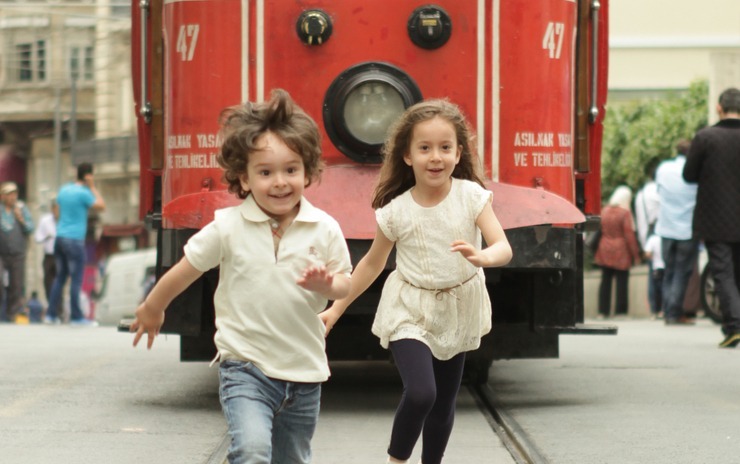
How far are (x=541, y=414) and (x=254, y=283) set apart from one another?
3727 millimetres

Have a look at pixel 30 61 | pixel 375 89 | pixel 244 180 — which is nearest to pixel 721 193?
pixel 375 89

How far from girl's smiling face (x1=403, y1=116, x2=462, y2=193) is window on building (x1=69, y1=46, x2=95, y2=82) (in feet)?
138

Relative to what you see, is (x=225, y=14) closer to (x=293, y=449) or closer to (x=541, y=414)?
(x=541, y=414)

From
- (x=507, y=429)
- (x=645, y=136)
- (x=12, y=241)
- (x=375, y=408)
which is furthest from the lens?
(x=645, y=136)

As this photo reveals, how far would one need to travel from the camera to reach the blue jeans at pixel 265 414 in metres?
4.51

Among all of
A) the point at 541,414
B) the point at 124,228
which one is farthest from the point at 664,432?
the point at 124,228

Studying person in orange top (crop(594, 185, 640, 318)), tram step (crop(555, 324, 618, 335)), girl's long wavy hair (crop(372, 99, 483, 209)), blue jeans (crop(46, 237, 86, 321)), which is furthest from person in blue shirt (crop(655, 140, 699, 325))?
girl's long wavy hair (crop(372, 99, 483, 209))

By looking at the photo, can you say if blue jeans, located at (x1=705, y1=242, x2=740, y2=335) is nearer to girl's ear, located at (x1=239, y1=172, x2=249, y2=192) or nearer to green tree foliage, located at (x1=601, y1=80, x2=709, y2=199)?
girl's ear, located at (x1=239, y1=172, x2=249, y2=192)

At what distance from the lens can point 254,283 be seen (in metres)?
4.74

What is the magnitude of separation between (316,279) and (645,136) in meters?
23.5

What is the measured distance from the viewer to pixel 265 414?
4629mm

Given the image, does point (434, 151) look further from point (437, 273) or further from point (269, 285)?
point (269, 285)

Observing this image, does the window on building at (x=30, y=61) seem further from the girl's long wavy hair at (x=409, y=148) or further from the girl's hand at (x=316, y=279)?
the girl's hand at (x=316, y=279)

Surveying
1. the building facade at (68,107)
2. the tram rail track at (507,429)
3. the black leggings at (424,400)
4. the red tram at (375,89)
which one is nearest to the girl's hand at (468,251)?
the black leggings at (424,400)
